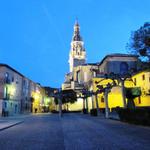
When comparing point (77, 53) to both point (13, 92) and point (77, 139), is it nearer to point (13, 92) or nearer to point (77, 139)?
point (13, 92)

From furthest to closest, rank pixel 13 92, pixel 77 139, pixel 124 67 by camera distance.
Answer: pixel 124 67 → pixel 13 92 → pixel 77 139

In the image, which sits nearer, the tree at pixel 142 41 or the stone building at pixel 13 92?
the tree at pixel 142 41

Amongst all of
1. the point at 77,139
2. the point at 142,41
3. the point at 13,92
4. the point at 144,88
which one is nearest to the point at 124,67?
the point at 144,88

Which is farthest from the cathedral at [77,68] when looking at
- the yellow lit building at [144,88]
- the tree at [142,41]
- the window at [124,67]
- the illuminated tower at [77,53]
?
the tree at [142,41]

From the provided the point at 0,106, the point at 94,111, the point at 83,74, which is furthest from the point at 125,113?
the point at 83,74

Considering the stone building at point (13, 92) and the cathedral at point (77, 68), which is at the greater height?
the cathedral at point (77, 68)

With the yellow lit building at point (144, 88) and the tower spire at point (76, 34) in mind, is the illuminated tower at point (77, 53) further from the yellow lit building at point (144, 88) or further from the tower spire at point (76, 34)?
the yellow lit building at point (144, 88)

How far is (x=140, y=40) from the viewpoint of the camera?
862 inches

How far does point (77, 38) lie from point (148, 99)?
98341 millimetres

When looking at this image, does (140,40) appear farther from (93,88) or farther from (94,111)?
(93,88)

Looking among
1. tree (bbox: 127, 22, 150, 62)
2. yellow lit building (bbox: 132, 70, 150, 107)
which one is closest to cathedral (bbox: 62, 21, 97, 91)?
yellow lit building (bbox: 132, 70, 150, 107)

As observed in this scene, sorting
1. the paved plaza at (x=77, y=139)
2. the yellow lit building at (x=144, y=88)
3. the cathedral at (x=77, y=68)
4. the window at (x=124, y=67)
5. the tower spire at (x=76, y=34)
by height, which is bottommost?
the paved plaza at (x=77, y=139)

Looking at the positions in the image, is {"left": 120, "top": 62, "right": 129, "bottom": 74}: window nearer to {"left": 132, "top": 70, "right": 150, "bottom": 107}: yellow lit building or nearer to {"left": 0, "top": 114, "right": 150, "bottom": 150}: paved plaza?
{"left": 132, "top": 70, "right": 150, "bottom": 107}: yellow lit building

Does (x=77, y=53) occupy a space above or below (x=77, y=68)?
above
